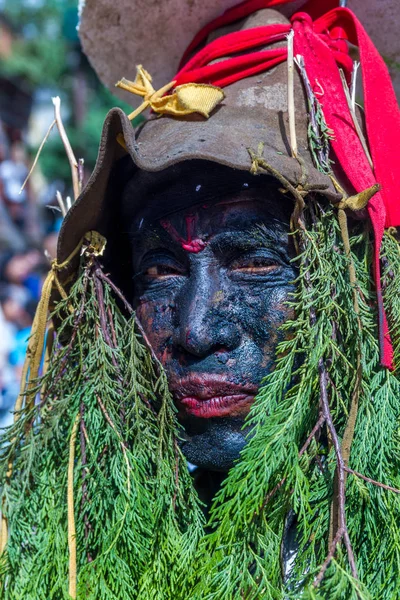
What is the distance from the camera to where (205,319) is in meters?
1.83

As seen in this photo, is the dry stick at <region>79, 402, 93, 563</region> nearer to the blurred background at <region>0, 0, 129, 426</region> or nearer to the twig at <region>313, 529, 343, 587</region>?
the twig at <region>313, 529, 343, 587</region>

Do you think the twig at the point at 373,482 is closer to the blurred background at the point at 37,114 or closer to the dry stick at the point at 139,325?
the dry stick at the point at 139,325

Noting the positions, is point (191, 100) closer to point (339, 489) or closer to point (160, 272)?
point (160, 272)

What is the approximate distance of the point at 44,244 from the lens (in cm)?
621

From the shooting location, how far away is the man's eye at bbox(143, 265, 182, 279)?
205cm

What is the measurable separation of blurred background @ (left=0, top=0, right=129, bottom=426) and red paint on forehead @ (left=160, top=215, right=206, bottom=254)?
151 inches

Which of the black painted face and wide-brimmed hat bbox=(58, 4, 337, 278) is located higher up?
wide-brimmed hat bbox=(58, 4, 337, 278)

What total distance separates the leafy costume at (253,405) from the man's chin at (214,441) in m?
0.04

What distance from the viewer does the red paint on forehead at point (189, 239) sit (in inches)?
76.0

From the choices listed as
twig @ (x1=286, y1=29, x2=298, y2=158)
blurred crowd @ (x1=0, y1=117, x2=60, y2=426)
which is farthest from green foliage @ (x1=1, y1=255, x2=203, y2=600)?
blurred crowd @ (x1=0, y1=117, x2=60, y2=426)

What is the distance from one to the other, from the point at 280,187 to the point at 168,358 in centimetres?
53

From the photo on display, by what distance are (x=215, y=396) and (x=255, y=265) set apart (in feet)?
1.14

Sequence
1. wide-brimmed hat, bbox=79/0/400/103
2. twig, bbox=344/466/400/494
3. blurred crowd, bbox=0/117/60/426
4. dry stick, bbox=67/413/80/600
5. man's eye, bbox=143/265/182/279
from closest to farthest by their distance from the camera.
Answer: twig, bbox=344/466/400/494, dry stick, bbox=67/413/80/600, man's eye, bbox=143/265/182/279, wide-brimmed hat, bbox=79/0/400/103, blurred crowd, bbox=0/117/60/426

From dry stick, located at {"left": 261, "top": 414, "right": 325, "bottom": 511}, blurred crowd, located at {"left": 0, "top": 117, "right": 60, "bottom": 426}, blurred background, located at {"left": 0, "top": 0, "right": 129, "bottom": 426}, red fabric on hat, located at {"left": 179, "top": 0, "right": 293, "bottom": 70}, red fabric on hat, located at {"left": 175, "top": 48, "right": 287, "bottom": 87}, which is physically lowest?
dry stick, located at {"left": 261, "top": 414, "right": 325, "bottom": 511}
